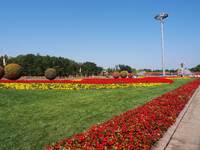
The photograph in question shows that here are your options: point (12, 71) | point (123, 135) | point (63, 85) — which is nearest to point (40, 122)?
point (123, 135)

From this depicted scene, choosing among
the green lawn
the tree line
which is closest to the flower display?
the green lawn

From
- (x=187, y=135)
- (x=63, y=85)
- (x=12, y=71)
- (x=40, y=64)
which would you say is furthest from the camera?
(x=40, y=64)

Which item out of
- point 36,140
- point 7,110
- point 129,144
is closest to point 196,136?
point 129,144

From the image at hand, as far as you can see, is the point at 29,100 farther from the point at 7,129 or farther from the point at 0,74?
the point at 0,74

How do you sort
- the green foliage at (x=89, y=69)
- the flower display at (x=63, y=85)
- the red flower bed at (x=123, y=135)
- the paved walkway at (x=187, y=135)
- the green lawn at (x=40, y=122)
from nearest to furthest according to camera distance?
the red flower bed at (x=123, y=135), the paved walkway at (x=187, y=135), the green lawn at (x=40, y=122), the flower display at (x=63, y=85), the green foliage at (x=89, y=69)

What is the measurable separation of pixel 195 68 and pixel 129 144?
193 m

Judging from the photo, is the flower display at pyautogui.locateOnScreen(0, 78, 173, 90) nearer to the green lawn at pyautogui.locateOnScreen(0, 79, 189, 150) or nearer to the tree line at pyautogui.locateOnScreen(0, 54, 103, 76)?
the green lawn at pyautogui.locateOnScreen(0, 79, 189, 150)

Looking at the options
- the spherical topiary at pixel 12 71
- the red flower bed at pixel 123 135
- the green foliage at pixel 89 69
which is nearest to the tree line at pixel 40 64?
the green foliage at pixel 89 69

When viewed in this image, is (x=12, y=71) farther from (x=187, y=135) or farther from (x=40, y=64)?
(x=40, y=64)

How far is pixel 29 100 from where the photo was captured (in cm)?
1384

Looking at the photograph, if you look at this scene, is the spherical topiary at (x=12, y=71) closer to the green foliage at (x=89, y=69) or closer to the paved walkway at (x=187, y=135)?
the paved walkway at (x=187, y=135)

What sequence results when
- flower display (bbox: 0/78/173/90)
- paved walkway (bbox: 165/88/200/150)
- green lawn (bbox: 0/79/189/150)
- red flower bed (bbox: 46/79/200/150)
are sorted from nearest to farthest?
red flower bed (bbox: 46/79/200/150)
paved walkway (bbox: 165/88/200/150)
green lawn (bbox: 0/79/189/150)
flower display (bbox: 0/78/173/90)

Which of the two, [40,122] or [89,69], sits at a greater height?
[89,69]

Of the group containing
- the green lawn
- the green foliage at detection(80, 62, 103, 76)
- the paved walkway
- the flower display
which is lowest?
the paved walkway
